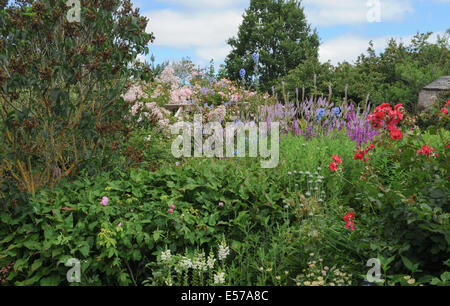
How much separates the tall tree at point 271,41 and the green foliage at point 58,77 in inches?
659

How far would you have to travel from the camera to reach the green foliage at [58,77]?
3.43 m

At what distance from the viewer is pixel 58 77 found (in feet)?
12.5

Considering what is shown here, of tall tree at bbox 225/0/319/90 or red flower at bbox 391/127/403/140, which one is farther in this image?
tall tree at bbox 225/0/319/90

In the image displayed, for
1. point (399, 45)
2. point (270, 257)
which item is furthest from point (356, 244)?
point (399, 45)

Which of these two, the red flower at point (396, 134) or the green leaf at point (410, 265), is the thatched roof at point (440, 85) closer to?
the red flower at point (396, 134)

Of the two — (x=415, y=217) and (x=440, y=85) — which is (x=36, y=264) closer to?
(x=415, y=217)

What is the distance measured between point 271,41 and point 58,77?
1876 cm

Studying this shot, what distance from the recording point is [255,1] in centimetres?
2169

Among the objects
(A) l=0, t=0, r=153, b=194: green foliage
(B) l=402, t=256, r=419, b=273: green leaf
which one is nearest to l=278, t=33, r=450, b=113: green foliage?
(A) l=0, t=0, r=153, b=194: green foliage

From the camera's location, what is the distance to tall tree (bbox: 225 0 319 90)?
20.7 meters

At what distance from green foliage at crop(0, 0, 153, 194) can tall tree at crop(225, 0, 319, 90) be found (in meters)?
16.7

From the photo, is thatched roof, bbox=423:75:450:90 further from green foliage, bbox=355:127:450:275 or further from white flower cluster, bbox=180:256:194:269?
white flower cluster, bbox=180:256:194:269
